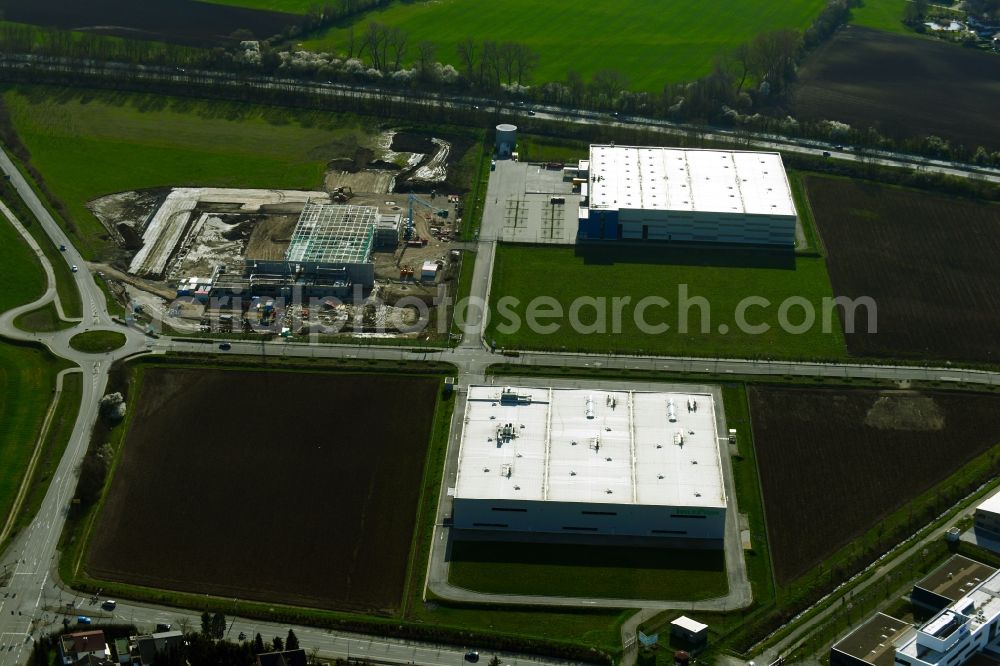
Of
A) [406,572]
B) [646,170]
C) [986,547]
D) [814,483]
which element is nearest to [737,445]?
[814,483]

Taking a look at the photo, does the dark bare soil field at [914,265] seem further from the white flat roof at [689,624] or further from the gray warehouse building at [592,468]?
the white flat roof at [689,624]

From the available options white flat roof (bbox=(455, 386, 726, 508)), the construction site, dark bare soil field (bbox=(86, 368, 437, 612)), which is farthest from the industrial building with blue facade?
the construction site

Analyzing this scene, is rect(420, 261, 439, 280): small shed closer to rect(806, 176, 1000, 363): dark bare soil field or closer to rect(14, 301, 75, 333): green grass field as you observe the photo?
rect(14, 301, 75, 333): green grass field

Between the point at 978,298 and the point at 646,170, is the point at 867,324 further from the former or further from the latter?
the point at 646,170

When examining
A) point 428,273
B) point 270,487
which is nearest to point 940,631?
point 270,487

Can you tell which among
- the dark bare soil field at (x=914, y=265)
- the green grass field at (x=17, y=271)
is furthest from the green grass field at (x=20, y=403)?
the dark bare soil field at (x=914, y=265)

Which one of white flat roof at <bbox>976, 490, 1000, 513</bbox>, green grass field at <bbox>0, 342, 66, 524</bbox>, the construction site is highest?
white flat roof at <bbox>976, 490, 1000, 513</bbox>
